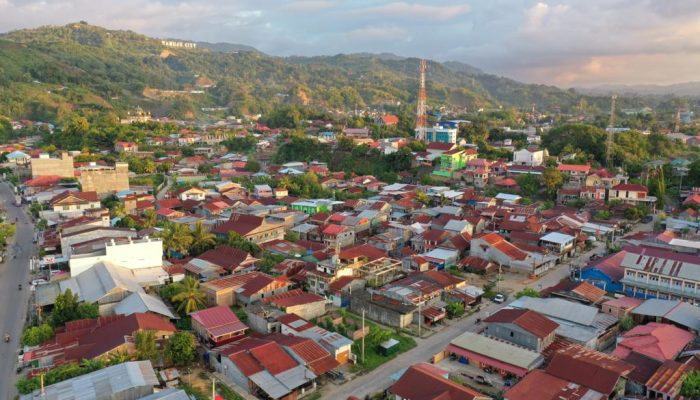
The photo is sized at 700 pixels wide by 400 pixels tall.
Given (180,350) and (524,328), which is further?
(524,328)

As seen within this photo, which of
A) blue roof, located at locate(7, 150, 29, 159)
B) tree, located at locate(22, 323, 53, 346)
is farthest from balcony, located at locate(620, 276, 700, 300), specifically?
blue roof, located at locate(7, 150, 29, 159)

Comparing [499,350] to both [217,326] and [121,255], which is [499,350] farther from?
[121,255]

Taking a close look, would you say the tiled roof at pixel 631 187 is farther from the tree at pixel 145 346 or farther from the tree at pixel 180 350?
the tree at pixel 145 346

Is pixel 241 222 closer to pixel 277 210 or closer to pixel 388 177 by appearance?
pixel 277 210

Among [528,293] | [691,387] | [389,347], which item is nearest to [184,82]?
[528,293]

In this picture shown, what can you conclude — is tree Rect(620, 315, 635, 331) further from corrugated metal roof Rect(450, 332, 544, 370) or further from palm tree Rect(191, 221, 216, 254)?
palm tree Rect(191, 221, 216, 254)

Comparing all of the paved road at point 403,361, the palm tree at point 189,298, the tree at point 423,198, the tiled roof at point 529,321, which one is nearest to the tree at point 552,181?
the tree at point 423,198
